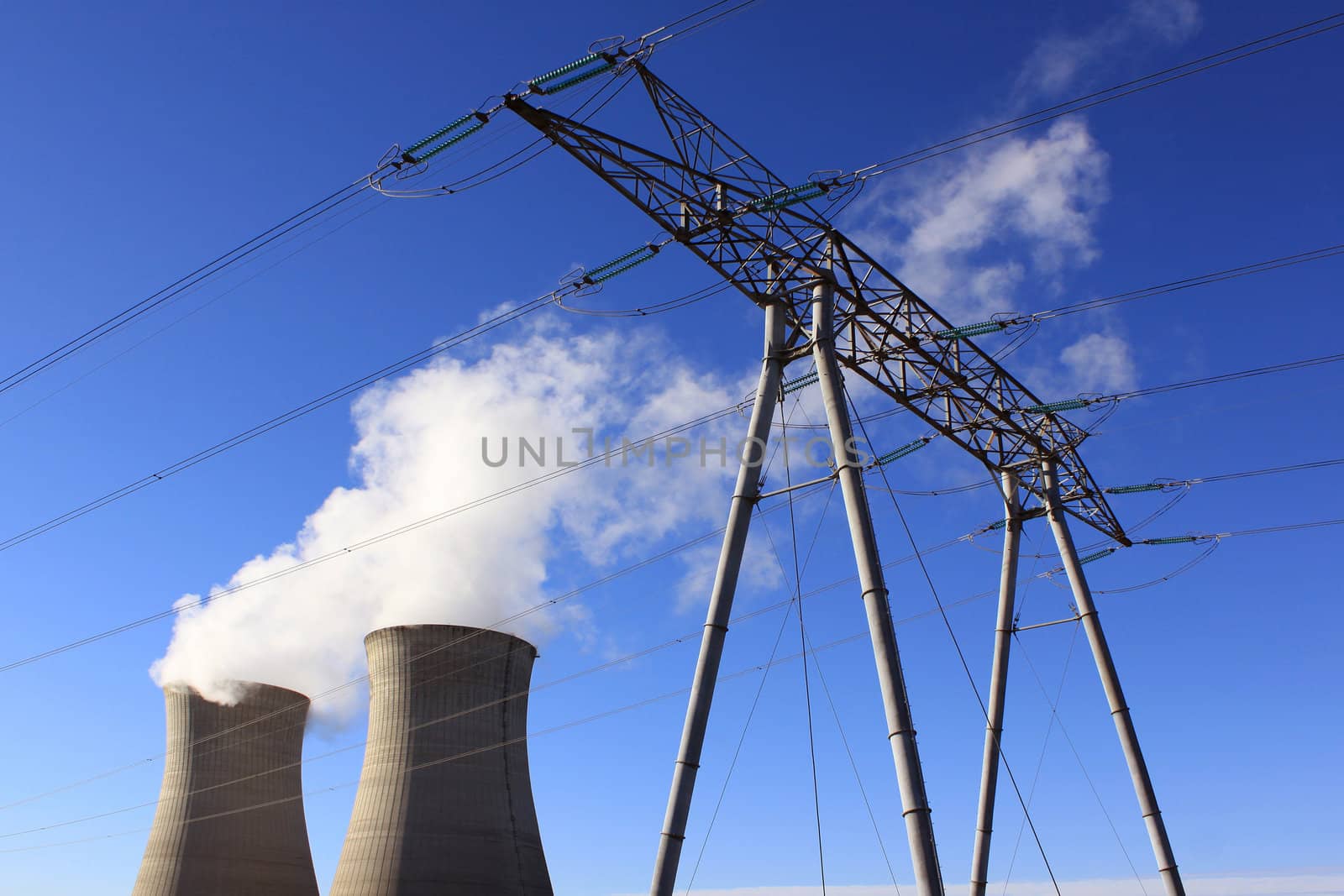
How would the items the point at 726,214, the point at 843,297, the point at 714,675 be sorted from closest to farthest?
the point at 714,675 < the point at 726,214 < the point at 843,297

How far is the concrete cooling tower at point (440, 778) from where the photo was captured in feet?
82.3

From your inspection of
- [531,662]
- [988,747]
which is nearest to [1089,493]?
[988,747]

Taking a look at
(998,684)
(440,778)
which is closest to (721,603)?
(998,684)

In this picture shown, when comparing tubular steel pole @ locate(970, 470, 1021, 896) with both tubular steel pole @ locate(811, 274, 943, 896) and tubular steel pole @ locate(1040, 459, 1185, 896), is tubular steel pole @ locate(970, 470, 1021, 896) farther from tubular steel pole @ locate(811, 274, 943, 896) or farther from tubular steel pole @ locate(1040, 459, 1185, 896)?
tubular steel pole @ locate(811, 274, 943, 896)

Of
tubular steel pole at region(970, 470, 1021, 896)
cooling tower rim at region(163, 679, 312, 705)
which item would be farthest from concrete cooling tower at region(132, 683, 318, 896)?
tubular steel pole at region(970, 470, 1021, 896)

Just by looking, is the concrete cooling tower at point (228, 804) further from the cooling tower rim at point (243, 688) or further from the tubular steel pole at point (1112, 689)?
the tubular steel pole at point (1112, 689)

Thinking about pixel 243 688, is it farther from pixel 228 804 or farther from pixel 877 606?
pixel 877 606

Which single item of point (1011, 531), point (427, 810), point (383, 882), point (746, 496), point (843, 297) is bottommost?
point (383, 882)

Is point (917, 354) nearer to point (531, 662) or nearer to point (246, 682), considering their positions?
point (531, 662)

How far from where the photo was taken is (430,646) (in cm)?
2608

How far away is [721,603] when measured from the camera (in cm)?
1188

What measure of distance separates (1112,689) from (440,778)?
16503 millimetres

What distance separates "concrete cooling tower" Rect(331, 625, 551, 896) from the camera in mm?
25078

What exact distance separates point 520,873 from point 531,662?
552cm
